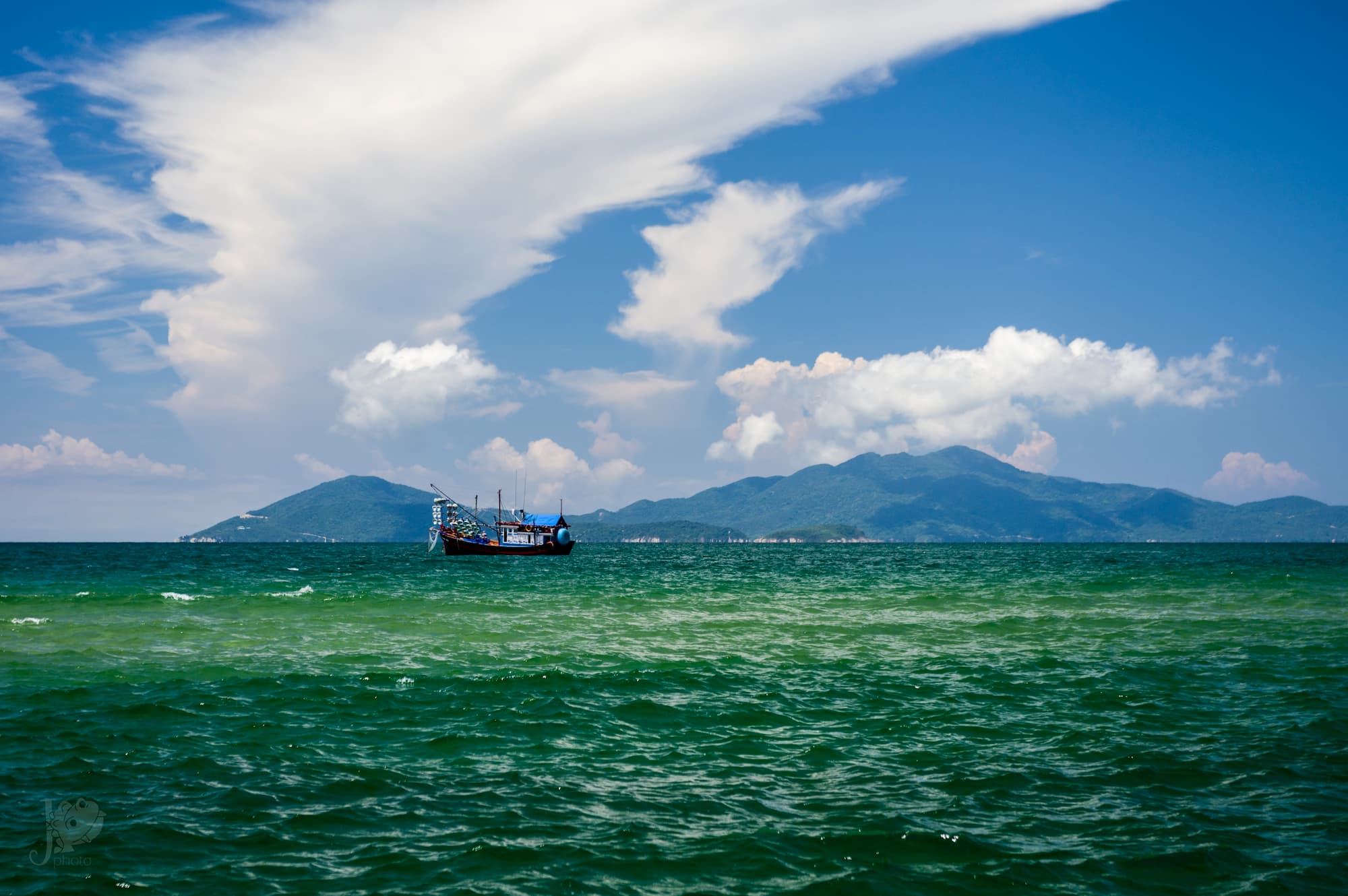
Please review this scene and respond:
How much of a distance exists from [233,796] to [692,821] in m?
8.03

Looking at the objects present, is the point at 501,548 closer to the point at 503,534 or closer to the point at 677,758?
the point at 503,534

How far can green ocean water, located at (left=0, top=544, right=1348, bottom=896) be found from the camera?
11.3 metres

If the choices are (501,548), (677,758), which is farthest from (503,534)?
(677,758)

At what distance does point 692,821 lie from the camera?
1301 centimetres

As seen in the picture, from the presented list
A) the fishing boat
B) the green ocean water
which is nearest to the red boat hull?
the fishing boat

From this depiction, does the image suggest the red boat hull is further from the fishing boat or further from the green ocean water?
the green ocean water

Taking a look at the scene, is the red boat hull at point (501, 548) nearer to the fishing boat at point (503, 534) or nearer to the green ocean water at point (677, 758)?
the fishing boat at point (503, 534)

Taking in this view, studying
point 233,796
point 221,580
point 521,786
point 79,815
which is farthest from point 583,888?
point 221,580

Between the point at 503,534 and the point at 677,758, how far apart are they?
14762cm

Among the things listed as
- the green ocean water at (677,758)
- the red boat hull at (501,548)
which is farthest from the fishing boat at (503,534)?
the green ocean water at (677,758)

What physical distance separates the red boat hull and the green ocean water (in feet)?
383

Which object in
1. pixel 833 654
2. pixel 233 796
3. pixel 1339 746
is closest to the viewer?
pixel 233 796

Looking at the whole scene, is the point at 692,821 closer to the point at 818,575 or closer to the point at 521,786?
the point at 521,786

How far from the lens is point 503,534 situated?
16012 cm
